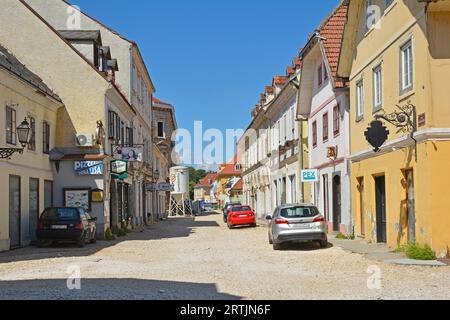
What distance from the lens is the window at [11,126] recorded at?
20.0 m

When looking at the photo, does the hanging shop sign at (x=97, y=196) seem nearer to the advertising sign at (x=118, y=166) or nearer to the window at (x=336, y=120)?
the advertising sign at (x=118, y=166)

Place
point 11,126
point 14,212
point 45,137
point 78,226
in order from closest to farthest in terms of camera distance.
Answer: point 11,126
point 14,212
point 78,226
point 45,137

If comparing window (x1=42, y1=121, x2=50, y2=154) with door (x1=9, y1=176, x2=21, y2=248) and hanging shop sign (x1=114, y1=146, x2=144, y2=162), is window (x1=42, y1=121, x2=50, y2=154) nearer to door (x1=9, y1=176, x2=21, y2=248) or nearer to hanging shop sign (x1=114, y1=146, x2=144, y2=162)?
door (x1=9, y1=176, x2=21, y2=248)

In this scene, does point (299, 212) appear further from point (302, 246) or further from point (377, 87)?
point (377, 87)

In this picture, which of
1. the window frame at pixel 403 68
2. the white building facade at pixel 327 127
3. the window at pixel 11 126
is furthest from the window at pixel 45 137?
the window frame at pixel 403 68

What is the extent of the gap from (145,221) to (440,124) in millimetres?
30514

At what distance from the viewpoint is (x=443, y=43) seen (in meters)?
14.6

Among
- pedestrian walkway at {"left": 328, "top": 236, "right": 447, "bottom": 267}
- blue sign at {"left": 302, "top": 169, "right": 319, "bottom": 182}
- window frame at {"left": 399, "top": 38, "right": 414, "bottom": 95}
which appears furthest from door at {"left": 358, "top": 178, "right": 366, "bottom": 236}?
window frame at {"left": 399, "top": 38, "right": 414, "bottom": 95}

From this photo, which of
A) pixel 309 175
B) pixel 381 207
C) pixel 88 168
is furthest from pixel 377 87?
pixel 88 168

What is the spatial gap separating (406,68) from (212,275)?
25.6ft

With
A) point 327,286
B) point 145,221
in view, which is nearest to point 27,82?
point 327,286

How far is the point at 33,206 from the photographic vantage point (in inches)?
886

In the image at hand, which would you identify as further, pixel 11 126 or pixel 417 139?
pixel 11 126
